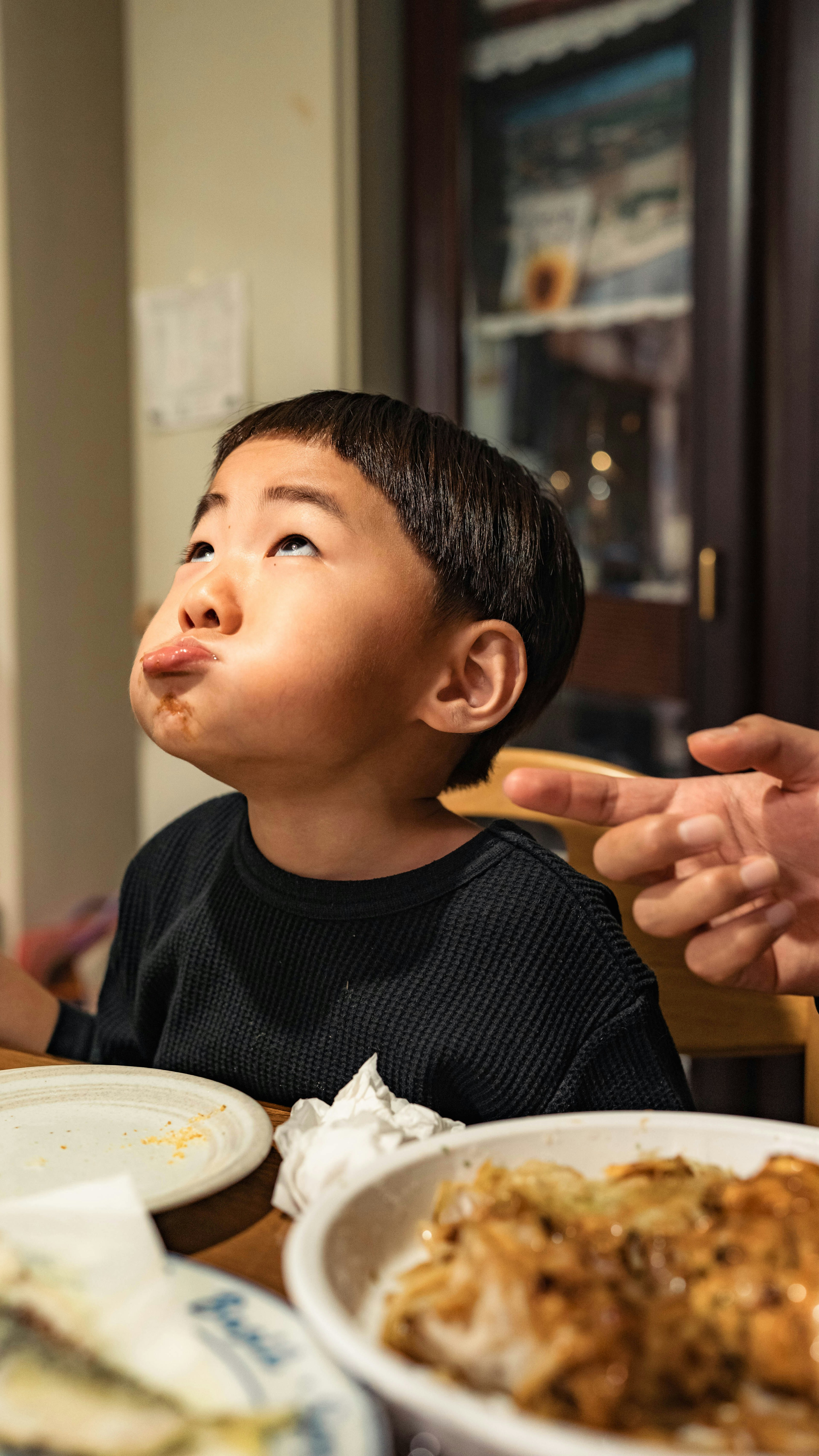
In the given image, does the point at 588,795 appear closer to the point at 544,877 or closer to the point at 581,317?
the point at 544,877

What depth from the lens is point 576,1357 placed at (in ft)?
1.24

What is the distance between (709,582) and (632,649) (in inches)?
8.8

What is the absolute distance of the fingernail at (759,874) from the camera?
600mm

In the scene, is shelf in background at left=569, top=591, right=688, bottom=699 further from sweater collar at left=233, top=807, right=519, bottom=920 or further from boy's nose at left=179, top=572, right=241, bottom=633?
boy's nose at left=179, top=572, right=241, bottom=633

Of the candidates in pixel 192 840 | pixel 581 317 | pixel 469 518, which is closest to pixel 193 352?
pixel 581 317

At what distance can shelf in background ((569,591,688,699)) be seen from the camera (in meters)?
2.19

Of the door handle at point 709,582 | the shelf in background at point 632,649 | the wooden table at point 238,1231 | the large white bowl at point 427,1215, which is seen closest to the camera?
the large white bowl at point 427,1215

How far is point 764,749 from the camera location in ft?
2.29

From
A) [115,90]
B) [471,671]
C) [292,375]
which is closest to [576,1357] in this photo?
[471,671]

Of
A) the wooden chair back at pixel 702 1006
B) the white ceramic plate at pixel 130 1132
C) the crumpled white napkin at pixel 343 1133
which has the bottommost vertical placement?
the wooden chair back at pixel 702 1006

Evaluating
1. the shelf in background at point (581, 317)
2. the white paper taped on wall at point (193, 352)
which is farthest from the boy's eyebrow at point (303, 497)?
the white paper taped on wall at point (193, 352)

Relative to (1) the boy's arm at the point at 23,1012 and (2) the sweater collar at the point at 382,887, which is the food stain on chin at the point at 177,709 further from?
(1) the boy's arm at the point at 23,1012

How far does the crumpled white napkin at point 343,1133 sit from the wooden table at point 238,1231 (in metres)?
0.01

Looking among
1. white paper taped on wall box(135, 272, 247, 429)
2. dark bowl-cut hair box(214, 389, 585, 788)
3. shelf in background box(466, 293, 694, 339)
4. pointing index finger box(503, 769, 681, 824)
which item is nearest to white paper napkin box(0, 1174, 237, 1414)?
pointing index finger box(503, 769, 681, 824)
